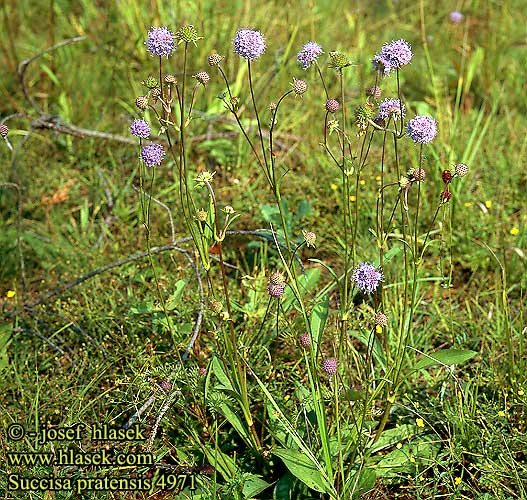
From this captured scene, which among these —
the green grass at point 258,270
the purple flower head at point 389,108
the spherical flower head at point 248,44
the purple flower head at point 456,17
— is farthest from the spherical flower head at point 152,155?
the purple flower head at point 456,17

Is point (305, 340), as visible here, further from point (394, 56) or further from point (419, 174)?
point (394, 56)

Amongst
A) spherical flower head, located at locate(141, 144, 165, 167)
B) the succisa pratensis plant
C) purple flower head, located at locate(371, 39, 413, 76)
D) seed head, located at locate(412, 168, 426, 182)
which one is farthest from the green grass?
purple flower head, located at locate(371, 39, 413, 76)

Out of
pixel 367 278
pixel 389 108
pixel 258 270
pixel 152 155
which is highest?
pixel 389 108

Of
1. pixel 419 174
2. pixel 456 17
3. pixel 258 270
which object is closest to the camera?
pixel 419 174

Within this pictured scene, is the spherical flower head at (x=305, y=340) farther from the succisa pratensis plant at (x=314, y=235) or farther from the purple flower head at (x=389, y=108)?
the purple flower head at (x=389, y=108)

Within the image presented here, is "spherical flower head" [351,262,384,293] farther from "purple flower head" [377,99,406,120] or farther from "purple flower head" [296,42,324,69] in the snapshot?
"purple flower head" [296,42,324,69]

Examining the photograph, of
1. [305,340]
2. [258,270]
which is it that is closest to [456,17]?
[258,270]

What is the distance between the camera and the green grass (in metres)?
1.64

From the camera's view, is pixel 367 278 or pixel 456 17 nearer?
pixel 367 278

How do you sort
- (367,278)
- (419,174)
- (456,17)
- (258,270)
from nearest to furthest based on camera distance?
(419,174), (367,278), (258,270), (456,17)

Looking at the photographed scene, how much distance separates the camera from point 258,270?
222 cm

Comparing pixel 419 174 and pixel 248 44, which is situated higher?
pixel 248 44

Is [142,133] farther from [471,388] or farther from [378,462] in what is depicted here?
[471,388]

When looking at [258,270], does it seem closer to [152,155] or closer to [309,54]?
[152,155]
